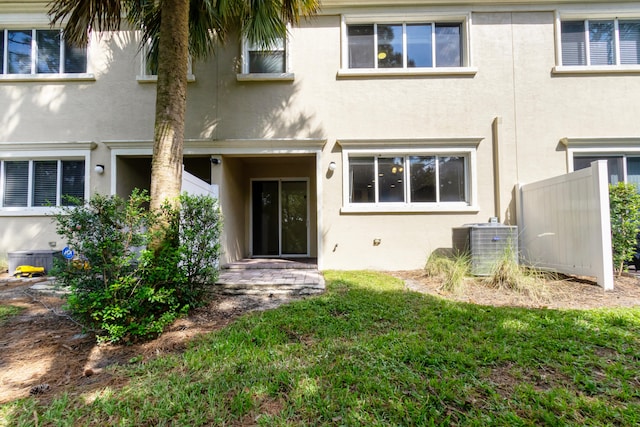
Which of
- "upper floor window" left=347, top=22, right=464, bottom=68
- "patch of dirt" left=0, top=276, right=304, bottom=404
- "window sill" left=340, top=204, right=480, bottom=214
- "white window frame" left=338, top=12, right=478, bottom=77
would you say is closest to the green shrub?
"patch of dirt" left=0, top=276, right=304, bottom=404

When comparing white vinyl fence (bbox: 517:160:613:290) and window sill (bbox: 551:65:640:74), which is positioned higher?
window sill (bbox: 551:65:640:74)

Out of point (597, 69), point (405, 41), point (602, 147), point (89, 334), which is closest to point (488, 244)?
point (602, 147)

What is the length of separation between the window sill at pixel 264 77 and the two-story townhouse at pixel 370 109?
0.05 meters

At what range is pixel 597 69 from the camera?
7.11 metres

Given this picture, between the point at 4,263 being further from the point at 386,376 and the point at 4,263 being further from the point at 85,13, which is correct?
the point at 386,376

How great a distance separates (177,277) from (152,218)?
785 millimetres

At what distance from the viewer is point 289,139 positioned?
7.23m

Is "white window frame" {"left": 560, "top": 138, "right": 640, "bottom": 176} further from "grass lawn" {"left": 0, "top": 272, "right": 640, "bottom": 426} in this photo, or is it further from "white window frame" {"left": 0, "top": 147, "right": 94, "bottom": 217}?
"white window frame" {"left": 0, "top": 147, "right": 94, "bottom": 217}

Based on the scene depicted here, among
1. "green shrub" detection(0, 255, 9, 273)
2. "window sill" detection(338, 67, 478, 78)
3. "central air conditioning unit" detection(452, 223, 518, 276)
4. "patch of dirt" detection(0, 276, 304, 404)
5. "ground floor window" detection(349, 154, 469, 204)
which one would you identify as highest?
"window sill" detection(338, 67, 478, 78)

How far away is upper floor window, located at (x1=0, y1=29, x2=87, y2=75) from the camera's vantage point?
754cm

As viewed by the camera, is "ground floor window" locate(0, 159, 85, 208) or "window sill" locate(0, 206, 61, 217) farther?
"ground floor window" locate(0, 159, 85, 208)

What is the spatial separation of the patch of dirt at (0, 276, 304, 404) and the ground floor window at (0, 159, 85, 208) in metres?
3.61

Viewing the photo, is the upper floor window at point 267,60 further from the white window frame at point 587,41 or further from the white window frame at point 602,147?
the white window frame at point 602,147

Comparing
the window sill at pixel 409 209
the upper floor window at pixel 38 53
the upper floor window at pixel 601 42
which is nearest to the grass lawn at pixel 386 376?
the window sill at pixel 409 209
